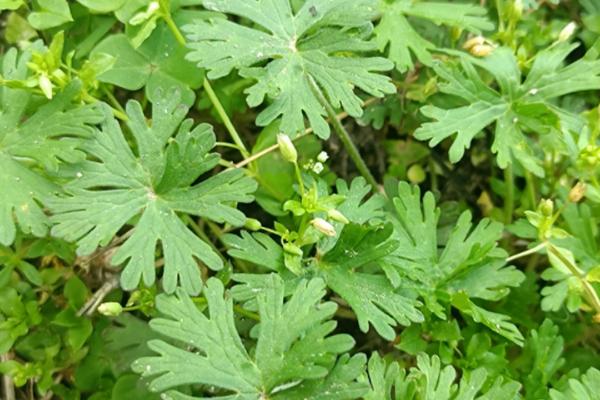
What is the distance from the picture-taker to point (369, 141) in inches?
94.6

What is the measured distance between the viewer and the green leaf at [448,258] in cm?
178

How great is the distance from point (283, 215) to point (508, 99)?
61 cm

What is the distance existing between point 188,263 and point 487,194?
1149 mm

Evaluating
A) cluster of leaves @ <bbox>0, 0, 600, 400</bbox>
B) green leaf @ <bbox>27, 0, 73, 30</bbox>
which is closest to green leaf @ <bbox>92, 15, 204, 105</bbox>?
cluster of leaves @ <bbox>0, 0, 600, 400</bbox>

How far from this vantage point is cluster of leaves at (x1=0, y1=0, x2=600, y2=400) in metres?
1.53

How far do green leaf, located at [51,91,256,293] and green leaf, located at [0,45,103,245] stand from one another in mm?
41

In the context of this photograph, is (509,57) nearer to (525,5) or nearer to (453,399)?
(525,5)

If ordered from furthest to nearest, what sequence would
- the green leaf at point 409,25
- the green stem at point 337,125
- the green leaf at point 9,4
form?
the green leaf at point 409,25, the green leaf at point 9,4, the green stem at point 337,125

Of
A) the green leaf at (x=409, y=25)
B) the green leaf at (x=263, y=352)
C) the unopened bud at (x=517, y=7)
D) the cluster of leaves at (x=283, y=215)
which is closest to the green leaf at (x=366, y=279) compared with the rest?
the cluster of leaves at (x=283, y=215)

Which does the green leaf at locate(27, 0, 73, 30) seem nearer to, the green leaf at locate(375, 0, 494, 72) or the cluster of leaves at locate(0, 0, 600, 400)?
the cluster of leaves at locate(0, 0, 600, 400)

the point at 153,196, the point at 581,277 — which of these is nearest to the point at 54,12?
the point at 153,196

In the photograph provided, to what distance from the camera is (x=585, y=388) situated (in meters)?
1.65

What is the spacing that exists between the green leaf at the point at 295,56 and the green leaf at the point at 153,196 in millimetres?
142

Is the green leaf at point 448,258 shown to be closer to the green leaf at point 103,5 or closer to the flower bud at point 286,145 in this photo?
the flower bud at point 286,145
